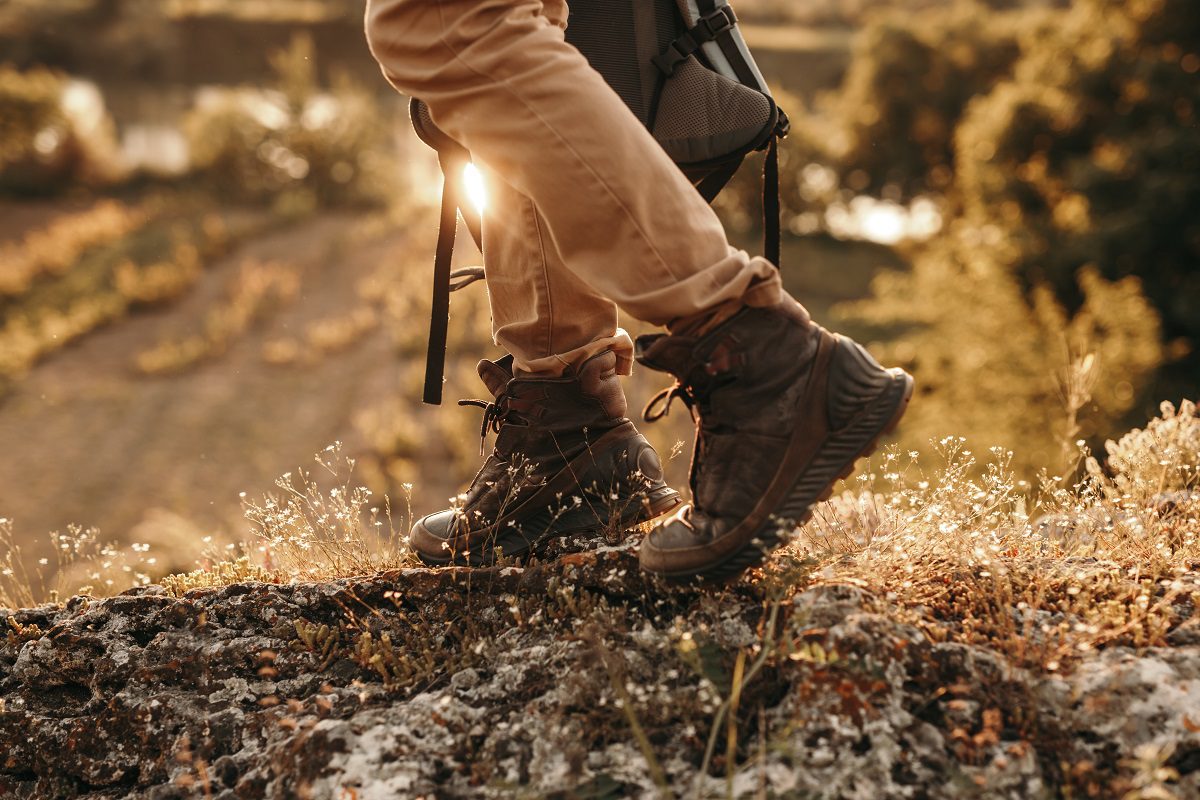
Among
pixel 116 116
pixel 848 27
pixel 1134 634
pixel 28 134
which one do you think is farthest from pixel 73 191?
pixel 848 27

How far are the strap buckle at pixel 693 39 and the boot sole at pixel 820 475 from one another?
0.83m

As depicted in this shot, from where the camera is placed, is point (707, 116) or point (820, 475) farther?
point (707, 116)

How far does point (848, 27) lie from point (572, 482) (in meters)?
41.2

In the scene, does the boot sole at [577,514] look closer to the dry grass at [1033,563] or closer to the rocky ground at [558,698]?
the rocky ground at [558,698]

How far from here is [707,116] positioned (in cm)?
193

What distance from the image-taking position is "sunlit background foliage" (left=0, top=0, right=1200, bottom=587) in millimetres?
7598

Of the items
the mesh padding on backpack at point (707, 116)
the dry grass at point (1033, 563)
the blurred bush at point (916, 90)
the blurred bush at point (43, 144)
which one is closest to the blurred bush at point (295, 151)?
the blurred bush at point (43, 144)

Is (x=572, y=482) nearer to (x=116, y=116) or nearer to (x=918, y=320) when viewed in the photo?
(x=918, y=320)

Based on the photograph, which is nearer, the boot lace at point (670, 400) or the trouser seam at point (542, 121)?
the trouser seam at point (542, 121)

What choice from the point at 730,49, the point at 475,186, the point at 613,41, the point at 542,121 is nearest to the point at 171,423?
the point at 475,186

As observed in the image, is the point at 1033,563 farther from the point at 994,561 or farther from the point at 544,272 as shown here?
the point at 544,272

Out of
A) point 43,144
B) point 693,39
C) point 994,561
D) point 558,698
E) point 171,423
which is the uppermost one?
point 693,39

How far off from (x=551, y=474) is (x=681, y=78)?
3.04 feet

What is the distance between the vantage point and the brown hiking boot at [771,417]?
5.47ft
